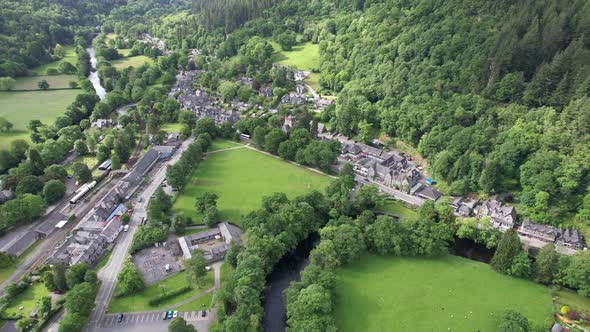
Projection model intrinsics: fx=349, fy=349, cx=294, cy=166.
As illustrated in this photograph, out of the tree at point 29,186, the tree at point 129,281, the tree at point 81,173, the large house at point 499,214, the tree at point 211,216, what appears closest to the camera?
the tree at point 129,281

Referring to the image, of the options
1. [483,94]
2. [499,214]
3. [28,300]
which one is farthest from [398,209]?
[28,300]

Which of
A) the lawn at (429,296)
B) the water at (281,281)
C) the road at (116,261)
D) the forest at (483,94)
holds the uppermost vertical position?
the forest at (483,94)

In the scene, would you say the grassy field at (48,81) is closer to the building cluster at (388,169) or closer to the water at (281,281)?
the building cluster at (388,169)

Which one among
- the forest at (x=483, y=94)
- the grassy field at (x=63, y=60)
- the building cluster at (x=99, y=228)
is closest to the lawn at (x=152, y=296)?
the building cluster at (x=99, y=228)

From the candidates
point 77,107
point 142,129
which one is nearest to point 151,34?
point 77,107

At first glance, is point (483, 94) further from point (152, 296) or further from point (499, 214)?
point (152, 296)
